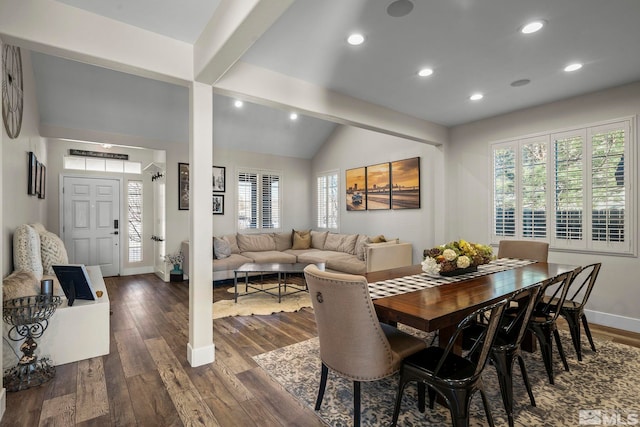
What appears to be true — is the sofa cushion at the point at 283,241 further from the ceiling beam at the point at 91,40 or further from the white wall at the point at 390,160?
the ceiling beam at the point at 91,40

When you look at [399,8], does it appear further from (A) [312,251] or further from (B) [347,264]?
(A) [312,251]

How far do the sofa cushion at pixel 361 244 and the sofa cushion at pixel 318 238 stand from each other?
92 cm

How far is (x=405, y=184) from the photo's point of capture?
18.0 ft

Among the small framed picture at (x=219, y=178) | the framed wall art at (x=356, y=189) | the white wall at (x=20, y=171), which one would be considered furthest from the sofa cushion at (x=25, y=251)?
the framed wall art at (x=356, y=189)

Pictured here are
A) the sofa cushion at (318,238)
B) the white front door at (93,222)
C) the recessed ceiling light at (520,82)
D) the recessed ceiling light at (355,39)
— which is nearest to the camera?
the recessed ceiling light at (355,39)

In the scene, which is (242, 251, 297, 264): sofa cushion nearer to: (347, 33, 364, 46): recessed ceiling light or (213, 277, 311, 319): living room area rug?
(213, 277, 311, 319): living room area rug

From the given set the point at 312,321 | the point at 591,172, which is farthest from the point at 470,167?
the point at 312,321

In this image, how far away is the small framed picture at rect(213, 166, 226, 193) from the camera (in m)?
6.23

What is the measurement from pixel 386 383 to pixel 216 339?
5.77ft

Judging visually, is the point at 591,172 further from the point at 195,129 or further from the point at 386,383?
the point at 195,129

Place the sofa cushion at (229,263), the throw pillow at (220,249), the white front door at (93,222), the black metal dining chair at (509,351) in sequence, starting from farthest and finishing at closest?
the white front door at (93,222)
the throw pillow at (220,249)
the sofa cushion at (229,263)
the black metal dining chair at (509,351)

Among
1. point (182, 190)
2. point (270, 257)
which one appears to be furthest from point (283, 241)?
point (182, 190)

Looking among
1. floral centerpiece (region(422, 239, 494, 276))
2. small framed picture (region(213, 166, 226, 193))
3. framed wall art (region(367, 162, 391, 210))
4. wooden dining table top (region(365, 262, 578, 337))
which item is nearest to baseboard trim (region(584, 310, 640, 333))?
wooden dining table top (region(365, 262, 578, 337))

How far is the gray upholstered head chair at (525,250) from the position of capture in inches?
139
